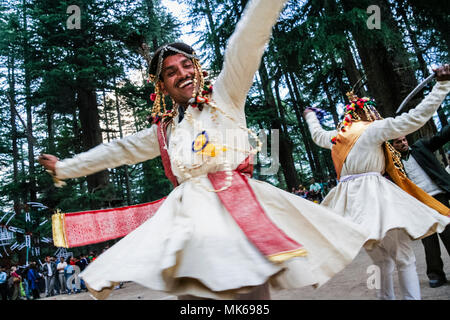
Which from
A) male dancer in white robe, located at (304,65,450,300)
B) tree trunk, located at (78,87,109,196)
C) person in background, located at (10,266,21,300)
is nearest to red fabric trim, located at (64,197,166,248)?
male dancer in white robe, located at (304,65,450,300)

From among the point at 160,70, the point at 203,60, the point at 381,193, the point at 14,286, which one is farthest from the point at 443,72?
the point at 14,286

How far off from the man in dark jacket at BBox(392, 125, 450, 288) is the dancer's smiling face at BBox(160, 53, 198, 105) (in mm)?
3233

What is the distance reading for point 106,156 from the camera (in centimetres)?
239

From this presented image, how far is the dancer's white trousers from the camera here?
9.94 ft

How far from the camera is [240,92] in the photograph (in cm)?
209

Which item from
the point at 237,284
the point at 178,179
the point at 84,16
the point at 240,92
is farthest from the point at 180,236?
the point at 84,16

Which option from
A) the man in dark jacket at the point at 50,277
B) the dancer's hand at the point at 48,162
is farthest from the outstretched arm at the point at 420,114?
the man in dark jacket at the point at 50,277

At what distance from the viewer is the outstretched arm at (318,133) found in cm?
414

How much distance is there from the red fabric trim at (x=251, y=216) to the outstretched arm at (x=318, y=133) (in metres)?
2.48

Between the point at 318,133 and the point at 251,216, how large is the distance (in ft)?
9.30

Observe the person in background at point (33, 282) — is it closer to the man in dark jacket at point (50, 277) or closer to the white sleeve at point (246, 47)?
the man in dark jacket at point (50, 277)

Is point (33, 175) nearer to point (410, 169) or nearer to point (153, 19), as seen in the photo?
point (153, 19)

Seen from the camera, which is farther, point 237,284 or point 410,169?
point 410,169

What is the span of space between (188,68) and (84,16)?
14.6m
